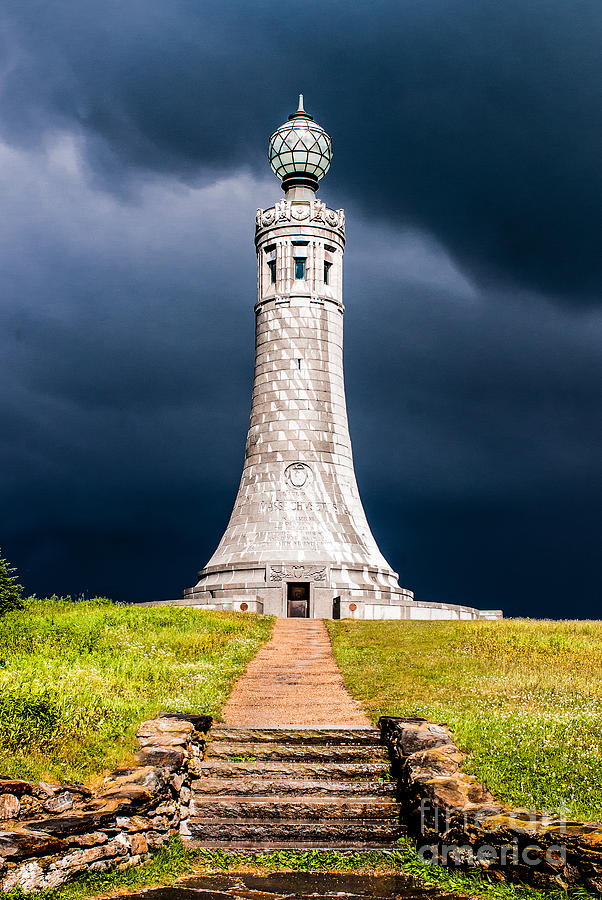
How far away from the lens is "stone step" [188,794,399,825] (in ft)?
37.0

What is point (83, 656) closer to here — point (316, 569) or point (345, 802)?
point (345, 802)

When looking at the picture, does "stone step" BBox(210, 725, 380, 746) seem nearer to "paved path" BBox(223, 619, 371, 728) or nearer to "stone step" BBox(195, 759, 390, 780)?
"paved path" BBox(223, 619, 371, 728)

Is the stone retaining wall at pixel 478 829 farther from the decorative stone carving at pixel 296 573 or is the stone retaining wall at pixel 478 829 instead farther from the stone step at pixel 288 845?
the decorative stone carving at pixel 296 573

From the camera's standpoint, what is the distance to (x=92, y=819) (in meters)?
9.45

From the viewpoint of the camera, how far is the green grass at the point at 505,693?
1084 cm

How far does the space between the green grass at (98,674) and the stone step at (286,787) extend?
125 centimetres

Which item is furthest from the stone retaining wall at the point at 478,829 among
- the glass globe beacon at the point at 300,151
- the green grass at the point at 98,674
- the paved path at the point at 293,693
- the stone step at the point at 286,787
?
the glass globe beacon at the point at 300,151

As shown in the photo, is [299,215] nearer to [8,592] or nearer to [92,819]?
[8,592]

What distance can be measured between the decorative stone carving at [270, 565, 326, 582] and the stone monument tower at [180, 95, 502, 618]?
5cm

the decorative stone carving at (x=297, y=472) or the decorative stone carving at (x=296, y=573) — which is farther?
the decorative stone carving at (x=297, y=472)

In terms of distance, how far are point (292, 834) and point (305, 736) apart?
234 cm

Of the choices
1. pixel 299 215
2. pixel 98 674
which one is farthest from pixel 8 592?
pixel 299 215

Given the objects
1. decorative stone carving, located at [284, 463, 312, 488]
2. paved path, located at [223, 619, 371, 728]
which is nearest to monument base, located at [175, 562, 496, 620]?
decorative stone carving, located at [284, 463, 312, 488]

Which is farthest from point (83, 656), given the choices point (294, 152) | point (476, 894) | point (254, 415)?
point (294, 152)
